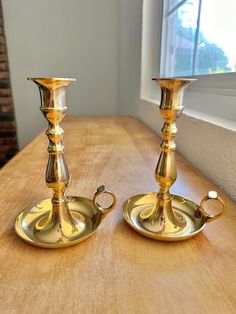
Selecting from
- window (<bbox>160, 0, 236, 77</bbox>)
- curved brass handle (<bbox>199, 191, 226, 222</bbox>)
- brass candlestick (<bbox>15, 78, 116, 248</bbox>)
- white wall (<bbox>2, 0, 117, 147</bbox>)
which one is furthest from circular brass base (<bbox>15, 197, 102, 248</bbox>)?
white wall (<bbox>2, 0, 117, 147</bbox>)

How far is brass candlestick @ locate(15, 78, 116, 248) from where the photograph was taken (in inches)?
12.6

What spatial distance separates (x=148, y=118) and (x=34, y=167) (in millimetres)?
693

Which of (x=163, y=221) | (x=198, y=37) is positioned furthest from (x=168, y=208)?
(x=198, y=37)

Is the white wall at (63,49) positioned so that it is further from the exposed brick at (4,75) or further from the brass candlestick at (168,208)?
the brass candlestick at (168,208)

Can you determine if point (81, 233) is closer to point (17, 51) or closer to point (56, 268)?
point (56, 268)

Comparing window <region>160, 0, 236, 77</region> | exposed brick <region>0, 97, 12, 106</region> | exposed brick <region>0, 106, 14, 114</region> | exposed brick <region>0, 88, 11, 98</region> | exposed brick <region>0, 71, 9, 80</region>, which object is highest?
window <region>160, 0, 236, 77</region>

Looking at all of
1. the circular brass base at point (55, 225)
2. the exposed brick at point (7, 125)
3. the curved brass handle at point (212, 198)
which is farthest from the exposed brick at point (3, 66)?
the curved brass handle at point (212, 198)

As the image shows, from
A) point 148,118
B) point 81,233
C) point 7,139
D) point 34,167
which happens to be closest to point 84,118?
point 148,118

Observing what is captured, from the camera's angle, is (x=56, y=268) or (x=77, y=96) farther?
(x=77, y=96)

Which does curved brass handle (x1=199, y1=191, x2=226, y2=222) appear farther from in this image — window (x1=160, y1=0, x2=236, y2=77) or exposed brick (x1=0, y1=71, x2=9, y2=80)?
exposed brick (x1=0, y1=71, x2=9, y2=80)

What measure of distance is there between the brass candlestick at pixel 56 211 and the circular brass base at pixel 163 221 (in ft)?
0.18

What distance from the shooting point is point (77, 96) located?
Answer: 2104 millimetres

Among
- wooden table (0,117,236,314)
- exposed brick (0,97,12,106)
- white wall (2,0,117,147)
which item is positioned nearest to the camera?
wooden table (0,117,236,314)

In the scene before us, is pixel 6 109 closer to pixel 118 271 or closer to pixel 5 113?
pixel 5 113
